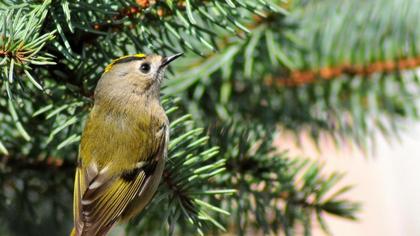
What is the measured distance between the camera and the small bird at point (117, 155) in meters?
1.17

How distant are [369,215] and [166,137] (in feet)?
4.91

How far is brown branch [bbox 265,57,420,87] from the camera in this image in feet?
4.73

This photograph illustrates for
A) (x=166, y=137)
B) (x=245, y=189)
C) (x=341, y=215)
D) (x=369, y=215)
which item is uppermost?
(x=166, y=137)

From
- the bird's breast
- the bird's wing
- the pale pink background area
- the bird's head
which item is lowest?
the pale pink background area

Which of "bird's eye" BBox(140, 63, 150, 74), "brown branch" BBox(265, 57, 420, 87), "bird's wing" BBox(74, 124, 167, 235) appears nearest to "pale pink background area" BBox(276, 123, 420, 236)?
"brown branch" BBox(265, 57, 420, 87)

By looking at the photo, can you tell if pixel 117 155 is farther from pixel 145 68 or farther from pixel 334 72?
pixel 334 72

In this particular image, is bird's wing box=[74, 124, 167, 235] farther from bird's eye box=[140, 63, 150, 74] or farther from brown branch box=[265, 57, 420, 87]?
brown branch box=[265, 57, 420, 87]

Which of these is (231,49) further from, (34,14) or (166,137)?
(34,14)

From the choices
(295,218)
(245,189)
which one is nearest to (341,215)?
(295,218)

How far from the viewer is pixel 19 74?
3.22 ft

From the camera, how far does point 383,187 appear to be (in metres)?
2.52

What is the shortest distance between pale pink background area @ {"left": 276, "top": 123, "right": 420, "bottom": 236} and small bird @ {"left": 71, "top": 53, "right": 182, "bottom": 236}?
43.5 inches

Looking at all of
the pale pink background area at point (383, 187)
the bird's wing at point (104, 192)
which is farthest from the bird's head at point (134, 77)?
the pale pink background area at point (383, 187)

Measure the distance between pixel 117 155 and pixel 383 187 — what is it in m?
1.53
